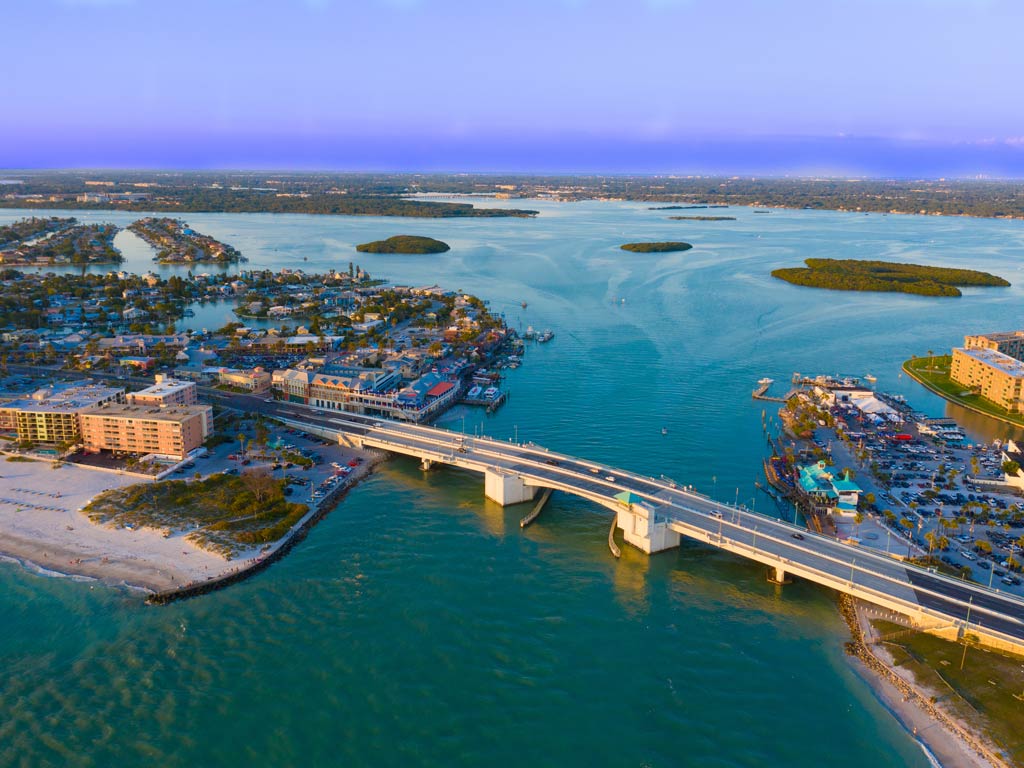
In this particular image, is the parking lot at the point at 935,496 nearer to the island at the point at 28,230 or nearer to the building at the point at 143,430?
the building at the point at 143,430

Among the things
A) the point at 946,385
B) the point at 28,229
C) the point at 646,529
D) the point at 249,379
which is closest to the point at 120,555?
the point at 646,529

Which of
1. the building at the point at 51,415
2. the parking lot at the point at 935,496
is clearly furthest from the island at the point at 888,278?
the building at the point at 51,415

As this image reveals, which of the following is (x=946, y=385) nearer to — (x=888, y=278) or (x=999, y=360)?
(x=999, y=360)

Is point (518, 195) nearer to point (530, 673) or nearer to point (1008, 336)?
point (1008, 336)

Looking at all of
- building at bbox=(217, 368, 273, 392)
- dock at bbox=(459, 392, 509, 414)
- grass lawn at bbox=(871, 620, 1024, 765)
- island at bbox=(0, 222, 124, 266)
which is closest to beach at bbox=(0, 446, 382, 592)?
building at bbox=(217, 368, 273, 392)

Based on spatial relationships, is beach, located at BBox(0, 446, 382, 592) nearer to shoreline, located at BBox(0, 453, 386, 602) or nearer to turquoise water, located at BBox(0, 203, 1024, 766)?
shoreline, located at BBox(0, 453, 386, 602)

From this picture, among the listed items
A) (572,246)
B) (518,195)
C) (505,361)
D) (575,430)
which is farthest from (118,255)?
(518,195)
